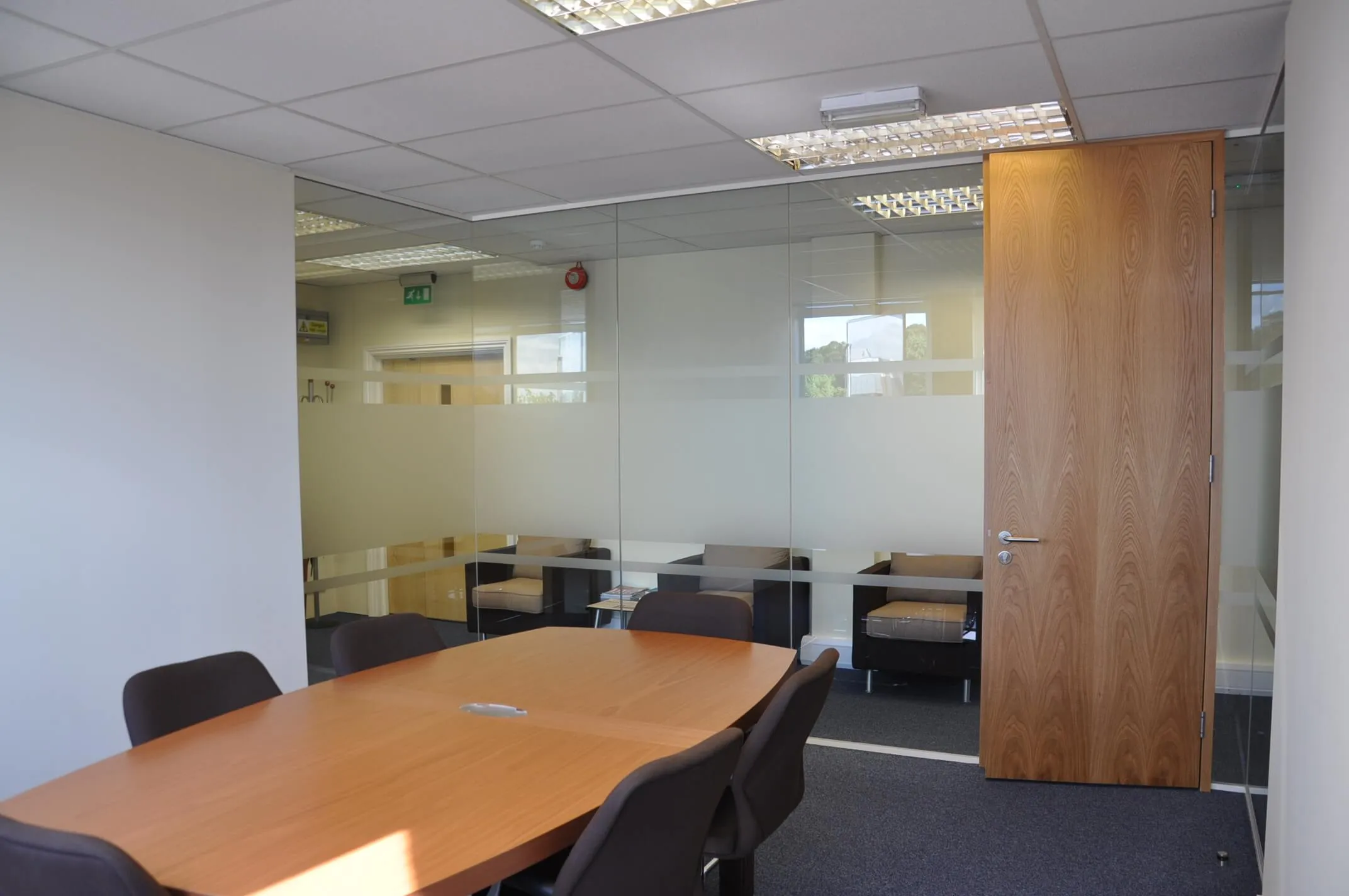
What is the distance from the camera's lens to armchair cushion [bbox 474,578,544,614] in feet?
18.6

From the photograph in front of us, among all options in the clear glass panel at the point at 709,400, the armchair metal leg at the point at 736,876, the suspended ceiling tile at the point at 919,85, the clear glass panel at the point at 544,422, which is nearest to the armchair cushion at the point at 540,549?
the clear glass panel at the point at 544,422

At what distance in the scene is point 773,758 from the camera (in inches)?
101

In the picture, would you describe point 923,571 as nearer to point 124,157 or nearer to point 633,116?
point 633,116

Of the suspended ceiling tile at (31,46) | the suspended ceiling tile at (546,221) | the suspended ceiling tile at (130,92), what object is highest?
the suspended ceiling tile at (130,92)

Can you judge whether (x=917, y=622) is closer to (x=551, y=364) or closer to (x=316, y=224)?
(x=551, y=364)

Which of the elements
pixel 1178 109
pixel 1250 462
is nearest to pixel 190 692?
pixel 1250 462

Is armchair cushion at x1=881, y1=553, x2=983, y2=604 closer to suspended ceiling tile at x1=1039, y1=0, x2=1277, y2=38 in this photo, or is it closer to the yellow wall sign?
suspended ceiling tile at x1=1039, y1=0, x2=1277, y2=38

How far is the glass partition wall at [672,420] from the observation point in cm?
457

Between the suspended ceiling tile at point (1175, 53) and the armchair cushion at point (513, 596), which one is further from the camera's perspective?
the armchair cushion at point (513, 596)

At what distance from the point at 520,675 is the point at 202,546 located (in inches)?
70.8

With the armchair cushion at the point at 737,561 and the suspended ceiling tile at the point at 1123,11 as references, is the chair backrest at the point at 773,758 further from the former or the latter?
the armchair cushion at the point at 737,561

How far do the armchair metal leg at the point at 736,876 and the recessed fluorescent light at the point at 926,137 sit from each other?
2.78 metres

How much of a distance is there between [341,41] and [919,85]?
200 centimetres

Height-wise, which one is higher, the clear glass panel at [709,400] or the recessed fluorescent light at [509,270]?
the recessed fluorescent light at [509,270]
